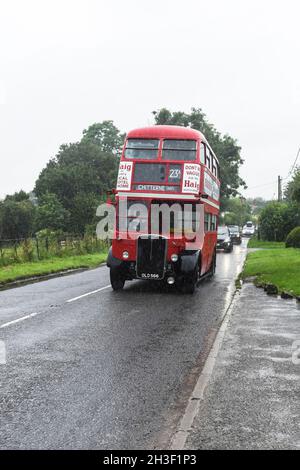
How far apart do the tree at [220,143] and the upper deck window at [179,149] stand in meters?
52.4

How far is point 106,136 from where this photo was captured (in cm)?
11362

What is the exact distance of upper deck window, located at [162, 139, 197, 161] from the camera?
1571cm

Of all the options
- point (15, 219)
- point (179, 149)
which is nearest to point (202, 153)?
point (179, 149)

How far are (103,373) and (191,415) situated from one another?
1.85 m

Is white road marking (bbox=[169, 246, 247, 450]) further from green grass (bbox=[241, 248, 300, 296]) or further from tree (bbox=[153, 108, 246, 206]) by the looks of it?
tree (bbox=[153, 108, 246, 206])

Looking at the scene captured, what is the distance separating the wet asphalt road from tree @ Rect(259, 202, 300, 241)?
3881cm

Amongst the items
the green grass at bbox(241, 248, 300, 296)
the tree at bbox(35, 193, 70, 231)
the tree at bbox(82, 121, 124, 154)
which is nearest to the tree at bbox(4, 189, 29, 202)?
the tree at bbox(35, 193, 70, 231)

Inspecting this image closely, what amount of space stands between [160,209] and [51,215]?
50.2 m

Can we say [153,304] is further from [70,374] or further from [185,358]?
[70,374]

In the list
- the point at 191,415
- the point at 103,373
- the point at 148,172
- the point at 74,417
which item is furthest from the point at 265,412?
the point at 148,172

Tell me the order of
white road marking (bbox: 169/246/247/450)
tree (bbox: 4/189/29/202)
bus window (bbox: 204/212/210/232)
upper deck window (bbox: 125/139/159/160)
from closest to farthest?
white road marking (bbox: 169/246/247/450)
upper deck window (bbox: 125/139/159/160)
bus window (bbox: 204/212/210/232)
tree (bbox: 4/189/29/202)

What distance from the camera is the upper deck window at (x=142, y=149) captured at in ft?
52.0

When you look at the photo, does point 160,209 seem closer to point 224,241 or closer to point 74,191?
point 224,241

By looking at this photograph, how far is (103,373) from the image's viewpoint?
678 centimetres
